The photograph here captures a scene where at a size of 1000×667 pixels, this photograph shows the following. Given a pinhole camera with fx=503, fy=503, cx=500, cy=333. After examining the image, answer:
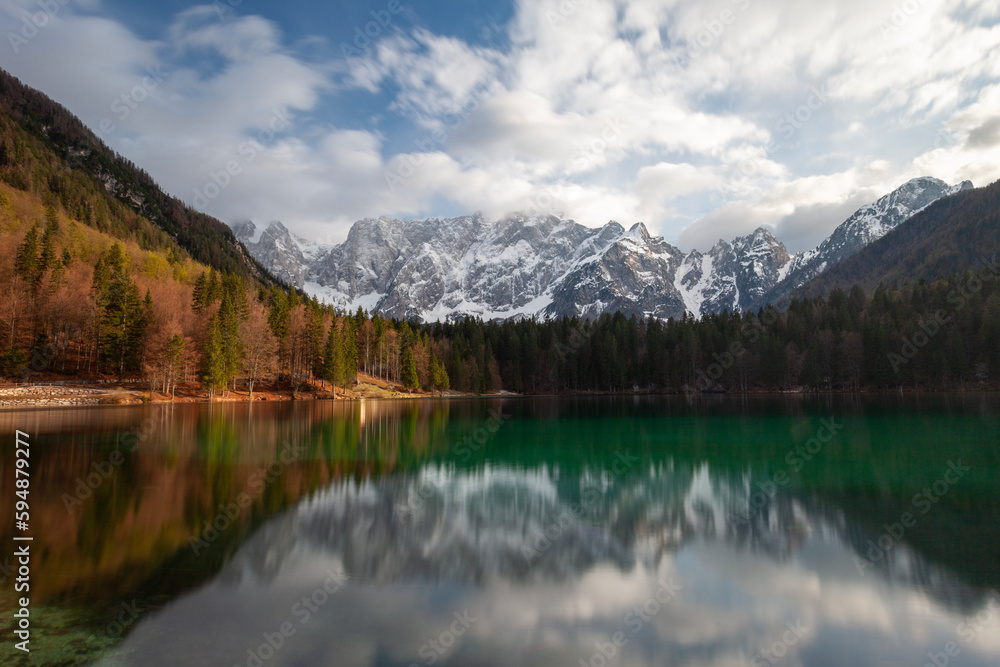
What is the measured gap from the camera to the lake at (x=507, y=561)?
23.0 feet

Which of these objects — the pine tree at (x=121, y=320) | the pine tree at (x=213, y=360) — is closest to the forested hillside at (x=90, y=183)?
the pine tree at (x=121, y=320)

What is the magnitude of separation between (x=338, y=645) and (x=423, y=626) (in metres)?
1.21

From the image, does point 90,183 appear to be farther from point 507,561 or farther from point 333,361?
point 507,561

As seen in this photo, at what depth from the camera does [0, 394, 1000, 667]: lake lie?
7.00 metres

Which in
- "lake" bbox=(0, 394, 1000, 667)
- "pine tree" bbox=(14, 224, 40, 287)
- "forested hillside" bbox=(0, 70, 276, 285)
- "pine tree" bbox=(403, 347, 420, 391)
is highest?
"forested hillside" bbox=(0, 70, 276, 285)

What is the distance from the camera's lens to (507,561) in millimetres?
10406

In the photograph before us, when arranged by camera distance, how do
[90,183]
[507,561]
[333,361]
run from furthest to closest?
[90,183], [333,361], [507,561]

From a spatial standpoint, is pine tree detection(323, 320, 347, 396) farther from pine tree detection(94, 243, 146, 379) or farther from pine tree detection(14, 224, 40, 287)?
pine tree detection(14, 224, 40, 287)

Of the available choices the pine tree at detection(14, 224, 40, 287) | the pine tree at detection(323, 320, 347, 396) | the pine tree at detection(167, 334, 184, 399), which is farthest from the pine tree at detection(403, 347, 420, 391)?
the pine tree at detection(14, 224, 40, 287)

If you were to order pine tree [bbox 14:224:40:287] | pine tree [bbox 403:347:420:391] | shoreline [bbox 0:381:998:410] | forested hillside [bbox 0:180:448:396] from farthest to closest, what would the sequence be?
pine tree [bbox 403:347:420:391]
pine tree [bbox 14:224:40:287]
forested hillside [bbox 0:180:448:396]
shoreline [bbox 0:381:998:410]

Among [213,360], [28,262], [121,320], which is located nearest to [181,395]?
[213,360]

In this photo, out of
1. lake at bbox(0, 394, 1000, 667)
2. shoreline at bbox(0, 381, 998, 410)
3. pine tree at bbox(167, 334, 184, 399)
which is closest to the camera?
lake at bbox(0, 394, 1000, 667)

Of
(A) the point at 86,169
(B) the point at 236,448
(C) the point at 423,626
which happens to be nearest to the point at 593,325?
(B) the point at 236,448

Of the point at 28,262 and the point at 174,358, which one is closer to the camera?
the point at 174,358
